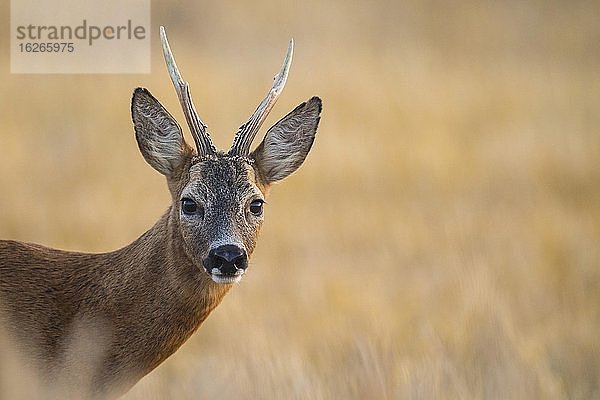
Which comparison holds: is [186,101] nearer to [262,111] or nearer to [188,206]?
[262,111]

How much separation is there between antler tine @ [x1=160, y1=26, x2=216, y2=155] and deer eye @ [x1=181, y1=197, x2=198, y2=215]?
277 mm

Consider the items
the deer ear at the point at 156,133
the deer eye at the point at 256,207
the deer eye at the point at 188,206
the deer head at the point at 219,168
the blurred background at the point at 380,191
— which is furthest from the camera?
the blurred background at the point at 380,191

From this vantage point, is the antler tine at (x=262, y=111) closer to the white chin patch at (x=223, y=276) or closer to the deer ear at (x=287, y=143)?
the deer ear at (x=287, y=143)

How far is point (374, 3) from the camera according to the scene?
19594 millimetres

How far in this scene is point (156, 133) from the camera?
248 inches

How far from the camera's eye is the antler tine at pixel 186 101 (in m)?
5.99

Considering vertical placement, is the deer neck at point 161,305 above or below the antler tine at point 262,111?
below

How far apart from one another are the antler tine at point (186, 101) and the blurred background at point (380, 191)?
1.45 meters

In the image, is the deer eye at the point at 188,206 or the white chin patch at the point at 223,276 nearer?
the white chin patch at the point at 223,276

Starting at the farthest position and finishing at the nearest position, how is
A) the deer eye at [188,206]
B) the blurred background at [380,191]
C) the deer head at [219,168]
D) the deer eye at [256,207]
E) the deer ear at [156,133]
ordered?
the blurred background at [380,191]
the deer ear at [156,133]
the deer eye at [256,207]
the deer eye at [188,206]
the deer head at [219,168]

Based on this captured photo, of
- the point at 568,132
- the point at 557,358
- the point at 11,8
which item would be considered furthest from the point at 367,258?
the point at 11,8

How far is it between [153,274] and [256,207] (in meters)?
0.53

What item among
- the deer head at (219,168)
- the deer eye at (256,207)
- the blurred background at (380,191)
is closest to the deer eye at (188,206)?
the deer head at (219,168)

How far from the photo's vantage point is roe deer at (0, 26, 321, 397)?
603 centimetres
